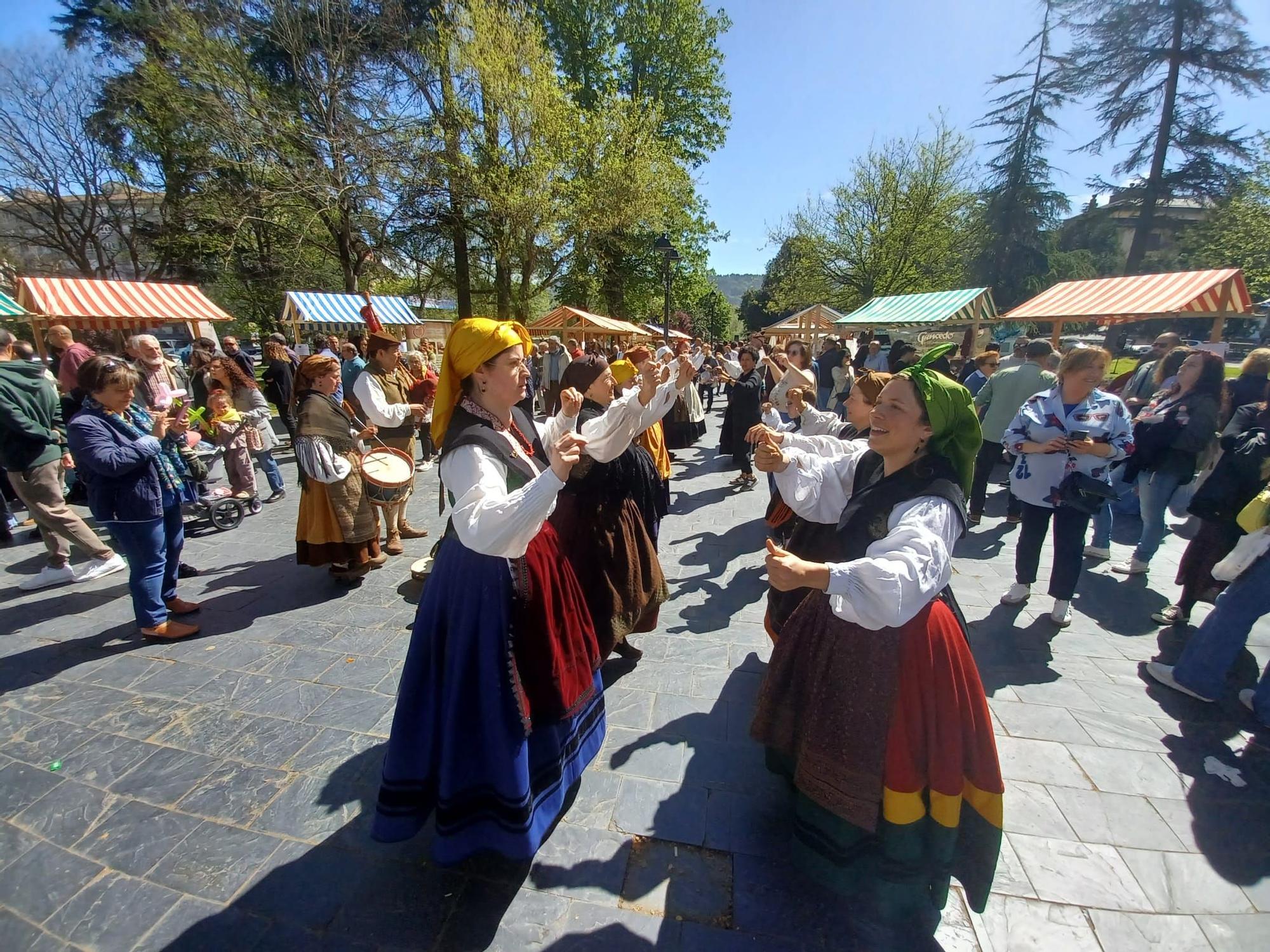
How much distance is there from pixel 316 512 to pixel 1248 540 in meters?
5.97

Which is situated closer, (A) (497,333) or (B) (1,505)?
(A) (497,333)

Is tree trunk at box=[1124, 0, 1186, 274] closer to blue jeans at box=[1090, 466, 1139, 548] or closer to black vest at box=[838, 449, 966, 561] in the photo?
blue jeans at box=[1090, 466, 1139, 548]

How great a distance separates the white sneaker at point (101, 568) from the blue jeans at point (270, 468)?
7.47 ft

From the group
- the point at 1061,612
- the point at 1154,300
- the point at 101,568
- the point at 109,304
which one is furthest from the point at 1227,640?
the point at 109,304

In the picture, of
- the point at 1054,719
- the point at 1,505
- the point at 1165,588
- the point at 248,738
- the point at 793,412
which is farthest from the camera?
the point at 1,505

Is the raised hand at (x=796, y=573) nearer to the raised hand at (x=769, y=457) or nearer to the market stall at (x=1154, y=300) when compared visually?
the raised hand at (x=769, y=457)

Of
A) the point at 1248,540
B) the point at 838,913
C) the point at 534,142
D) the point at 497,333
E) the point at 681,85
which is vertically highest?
the point at 681,85

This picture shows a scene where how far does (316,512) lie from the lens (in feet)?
14.0

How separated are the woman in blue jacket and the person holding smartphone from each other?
5914mm

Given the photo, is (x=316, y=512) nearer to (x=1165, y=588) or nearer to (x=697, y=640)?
(x=697, y=640)

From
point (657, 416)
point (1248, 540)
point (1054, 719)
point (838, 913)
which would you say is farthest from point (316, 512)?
point (1248, 540)

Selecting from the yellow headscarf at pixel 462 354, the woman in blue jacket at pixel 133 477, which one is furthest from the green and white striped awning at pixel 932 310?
the woman in blue jacket at pixel 133 477

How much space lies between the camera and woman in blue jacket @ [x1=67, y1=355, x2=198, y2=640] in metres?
3.26

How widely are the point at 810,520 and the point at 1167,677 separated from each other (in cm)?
276
